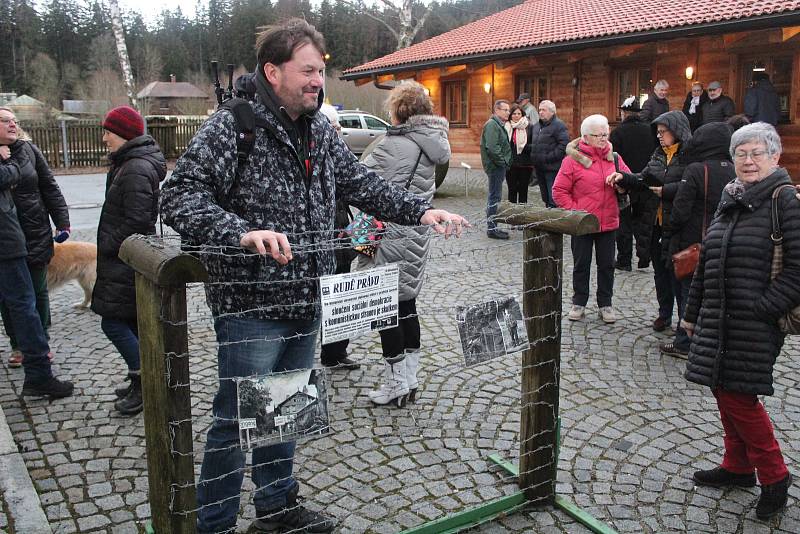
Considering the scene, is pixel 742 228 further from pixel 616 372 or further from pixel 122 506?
pixel 122 506

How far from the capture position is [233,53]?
6269 cm

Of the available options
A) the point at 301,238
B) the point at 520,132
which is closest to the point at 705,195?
the point at 301,238

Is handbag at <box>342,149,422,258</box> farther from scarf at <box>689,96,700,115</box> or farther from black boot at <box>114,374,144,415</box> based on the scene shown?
scarf at <box>689,96,700,115</box>

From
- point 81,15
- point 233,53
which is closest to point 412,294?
point 233,53

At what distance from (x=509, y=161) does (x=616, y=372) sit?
19.4ft

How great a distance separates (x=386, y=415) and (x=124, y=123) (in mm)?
2371

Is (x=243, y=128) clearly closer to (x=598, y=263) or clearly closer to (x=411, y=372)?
(x=411, y=372)

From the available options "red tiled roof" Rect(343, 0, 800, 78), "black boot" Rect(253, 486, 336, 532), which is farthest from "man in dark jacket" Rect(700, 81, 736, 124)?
"black boot" Rect(253, 486, 336, 532)

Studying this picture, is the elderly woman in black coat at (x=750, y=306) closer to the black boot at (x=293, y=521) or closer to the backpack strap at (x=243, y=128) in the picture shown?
the black boot at (x=293, y=521)

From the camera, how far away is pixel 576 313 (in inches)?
246

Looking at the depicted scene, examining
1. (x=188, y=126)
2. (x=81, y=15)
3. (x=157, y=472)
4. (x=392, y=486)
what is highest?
(x=81, y=15)

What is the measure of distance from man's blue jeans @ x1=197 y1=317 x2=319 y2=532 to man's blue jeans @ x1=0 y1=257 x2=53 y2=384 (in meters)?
2.40

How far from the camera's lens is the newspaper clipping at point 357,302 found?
8.41ft

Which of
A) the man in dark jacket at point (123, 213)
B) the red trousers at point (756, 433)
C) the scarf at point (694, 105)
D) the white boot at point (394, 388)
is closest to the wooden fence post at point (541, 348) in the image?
the red trousers at point (756, 433)
